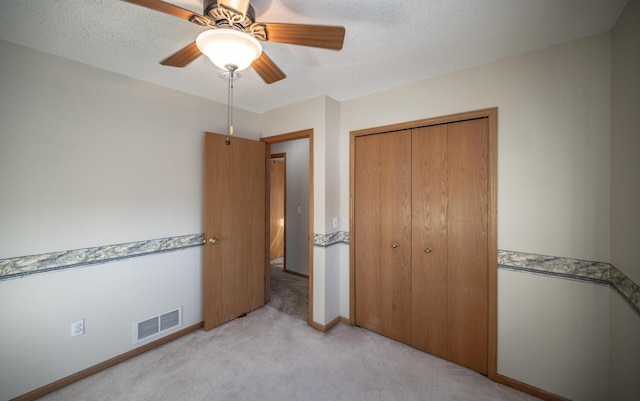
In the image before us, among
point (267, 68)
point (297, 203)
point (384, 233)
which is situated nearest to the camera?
point (267, 68)

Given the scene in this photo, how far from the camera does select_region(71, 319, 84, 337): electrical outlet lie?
2012 millimetres

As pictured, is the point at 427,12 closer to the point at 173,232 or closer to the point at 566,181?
the point at 566,181

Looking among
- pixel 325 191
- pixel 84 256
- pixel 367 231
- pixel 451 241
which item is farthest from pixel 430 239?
pixel 84 256

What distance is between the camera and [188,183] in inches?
107

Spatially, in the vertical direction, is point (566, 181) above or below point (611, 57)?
below

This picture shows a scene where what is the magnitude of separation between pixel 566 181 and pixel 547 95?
23.7 inches

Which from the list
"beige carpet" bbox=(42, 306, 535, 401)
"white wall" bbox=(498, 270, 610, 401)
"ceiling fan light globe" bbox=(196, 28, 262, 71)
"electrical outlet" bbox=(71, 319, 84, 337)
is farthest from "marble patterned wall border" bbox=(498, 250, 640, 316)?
"electrical outlet" bbox=(71, 319, 84, 337)

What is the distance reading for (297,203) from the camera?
4648mm

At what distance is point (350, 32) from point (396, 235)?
1.74 m

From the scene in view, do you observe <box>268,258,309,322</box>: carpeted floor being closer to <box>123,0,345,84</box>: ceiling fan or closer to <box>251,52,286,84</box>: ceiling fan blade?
<box>251,52,286,84</box>: ceiling fan blade

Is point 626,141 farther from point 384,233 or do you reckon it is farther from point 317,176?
Answer: point 317,176

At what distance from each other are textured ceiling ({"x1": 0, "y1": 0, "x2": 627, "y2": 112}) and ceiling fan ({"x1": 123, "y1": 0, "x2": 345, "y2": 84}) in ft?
0.75

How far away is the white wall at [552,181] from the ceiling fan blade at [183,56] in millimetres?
1988

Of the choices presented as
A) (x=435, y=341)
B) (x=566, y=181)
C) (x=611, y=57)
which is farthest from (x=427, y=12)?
(x=435, y=341)
